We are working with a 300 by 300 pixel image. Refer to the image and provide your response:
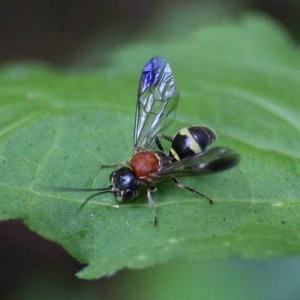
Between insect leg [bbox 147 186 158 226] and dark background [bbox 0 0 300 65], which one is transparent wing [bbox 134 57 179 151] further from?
dark background [bbox 0 0 300 65]

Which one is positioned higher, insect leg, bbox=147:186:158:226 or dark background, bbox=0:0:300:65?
dark background, bbox=0:0:300:65

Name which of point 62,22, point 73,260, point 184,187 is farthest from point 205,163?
point 62,22

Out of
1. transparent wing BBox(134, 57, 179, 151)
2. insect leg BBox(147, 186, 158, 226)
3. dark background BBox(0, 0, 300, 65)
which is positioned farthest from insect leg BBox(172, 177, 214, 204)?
dark background BBox(0, 0, 300, 65)

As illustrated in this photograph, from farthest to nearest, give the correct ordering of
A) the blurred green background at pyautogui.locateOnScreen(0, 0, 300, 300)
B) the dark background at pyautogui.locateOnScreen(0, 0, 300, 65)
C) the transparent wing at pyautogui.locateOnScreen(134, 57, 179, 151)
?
the dark background at pyautogui.locateOnScreen(0, 0, 300, 65) → the blurred green background at pyautogui.locateOnScreen(0, 0, 300, 300) → the transparent wing at pyautogui.locateOnScreen(134, 57, 179, 151)

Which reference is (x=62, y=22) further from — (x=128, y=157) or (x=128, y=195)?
(x=128, y=195)

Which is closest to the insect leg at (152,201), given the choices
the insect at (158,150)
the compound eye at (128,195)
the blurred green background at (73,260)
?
the insect at (158,150)

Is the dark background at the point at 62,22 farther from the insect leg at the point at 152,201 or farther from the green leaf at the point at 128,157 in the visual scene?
the insect leg at the point at 152,201
